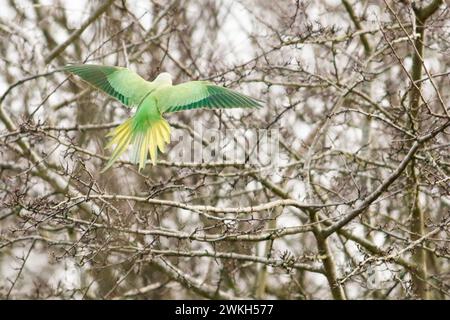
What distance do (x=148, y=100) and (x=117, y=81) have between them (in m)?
0.42

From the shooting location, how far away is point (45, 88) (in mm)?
9367

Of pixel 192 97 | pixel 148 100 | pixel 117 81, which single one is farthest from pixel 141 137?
pixel 117 81

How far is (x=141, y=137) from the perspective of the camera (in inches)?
238

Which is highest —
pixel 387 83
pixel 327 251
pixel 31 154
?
pixel 387 83

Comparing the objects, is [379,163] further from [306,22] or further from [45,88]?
[45,88]

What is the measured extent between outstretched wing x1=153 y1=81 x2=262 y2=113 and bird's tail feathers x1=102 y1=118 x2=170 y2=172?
6.7 inches

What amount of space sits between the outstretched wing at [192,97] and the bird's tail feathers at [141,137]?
171 millimetres

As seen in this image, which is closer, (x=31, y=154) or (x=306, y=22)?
(x=306, y=22)

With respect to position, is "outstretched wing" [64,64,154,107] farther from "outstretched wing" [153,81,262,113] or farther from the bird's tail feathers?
the bird's tail feathers

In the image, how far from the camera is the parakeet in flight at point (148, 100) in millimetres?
6008

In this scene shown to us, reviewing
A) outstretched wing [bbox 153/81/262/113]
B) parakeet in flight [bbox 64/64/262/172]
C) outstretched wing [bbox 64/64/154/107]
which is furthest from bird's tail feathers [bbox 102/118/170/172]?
outstretched wing [bbox 64/64/154/107]

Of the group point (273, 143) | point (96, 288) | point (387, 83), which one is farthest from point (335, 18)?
point (96, 288)
